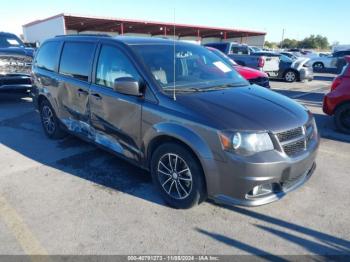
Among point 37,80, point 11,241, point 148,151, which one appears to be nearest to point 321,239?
point 148,151

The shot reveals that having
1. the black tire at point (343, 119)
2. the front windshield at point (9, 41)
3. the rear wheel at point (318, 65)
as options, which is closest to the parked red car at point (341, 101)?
the black tire at point (343, 119)

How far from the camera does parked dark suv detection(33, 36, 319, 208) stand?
112 inches

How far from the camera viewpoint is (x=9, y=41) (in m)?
10.7

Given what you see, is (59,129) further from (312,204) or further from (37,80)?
(312,204)

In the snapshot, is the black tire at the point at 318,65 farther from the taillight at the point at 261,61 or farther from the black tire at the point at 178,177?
the black tire at the point at 178,177

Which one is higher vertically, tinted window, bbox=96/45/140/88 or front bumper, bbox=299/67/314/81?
tinted window, bbox=96/45/140/88

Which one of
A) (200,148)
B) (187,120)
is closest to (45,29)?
(187,120)

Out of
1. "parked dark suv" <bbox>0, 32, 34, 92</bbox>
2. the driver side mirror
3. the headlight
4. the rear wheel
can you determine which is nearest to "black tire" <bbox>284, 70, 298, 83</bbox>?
the rear wheel

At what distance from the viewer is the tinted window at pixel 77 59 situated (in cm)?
427

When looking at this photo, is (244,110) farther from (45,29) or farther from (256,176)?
(45,29)

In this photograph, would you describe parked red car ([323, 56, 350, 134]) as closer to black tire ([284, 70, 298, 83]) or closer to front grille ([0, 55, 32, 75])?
front grille ([0, 55, 32, 75])

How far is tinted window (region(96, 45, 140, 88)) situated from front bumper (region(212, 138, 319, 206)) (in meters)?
1.54

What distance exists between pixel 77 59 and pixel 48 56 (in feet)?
3.84

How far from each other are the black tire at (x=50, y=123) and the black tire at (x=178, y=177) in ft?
8.71
